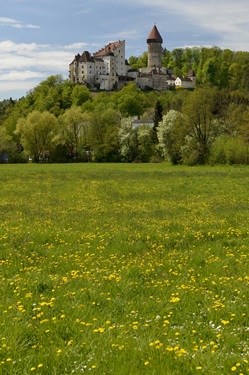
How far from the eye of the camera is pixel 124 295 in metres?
8.15

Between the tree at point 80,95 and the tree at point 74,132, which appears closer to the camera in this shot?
the tree at point 74,132

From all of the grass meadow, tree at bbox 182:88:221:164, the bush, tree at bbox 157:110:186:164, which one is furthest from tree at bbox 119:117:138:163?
the grass meadow

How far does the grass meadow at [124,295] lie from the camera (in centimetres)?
542

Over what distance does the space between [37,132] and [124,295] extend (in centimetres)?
9168

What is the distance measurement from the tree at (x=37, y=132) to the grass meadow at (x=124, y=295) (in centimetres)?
8141

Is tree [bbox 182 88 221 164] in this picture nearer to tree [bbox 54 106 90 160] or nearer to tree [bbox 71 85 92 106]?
tree [bbox 54 106 90 160]

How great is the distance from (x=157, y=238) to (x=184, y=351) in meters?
8.13

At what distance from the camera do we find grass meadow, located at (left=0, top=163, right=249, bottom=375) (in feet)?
17.8

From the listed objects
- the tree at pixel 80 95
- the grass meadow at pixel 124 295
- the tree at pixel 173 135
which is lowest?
the grass meadow at pixel 124 295

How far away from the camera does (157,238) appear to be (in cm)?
1342

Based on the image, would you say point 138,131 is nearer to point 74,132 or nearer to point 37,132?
point 74,132

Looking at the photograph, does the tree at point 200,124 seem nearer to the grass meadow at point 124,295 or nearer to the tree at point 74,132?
the tree at point 74,132

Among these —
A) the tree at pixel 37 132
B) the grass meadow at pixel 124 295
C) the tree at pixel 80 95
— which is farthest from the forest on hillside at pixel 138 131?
the grass meadow at pixel 124 295

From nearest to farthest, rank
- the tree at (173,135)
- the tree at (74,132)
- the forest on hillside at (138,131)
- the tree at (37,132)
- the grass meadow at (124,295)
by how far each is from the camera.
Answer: the grass meadow at (124,295)
the forest on hillside at (138,131)
the tree at (173,135)
the tree at (37,132)
the tree at (74,132)
